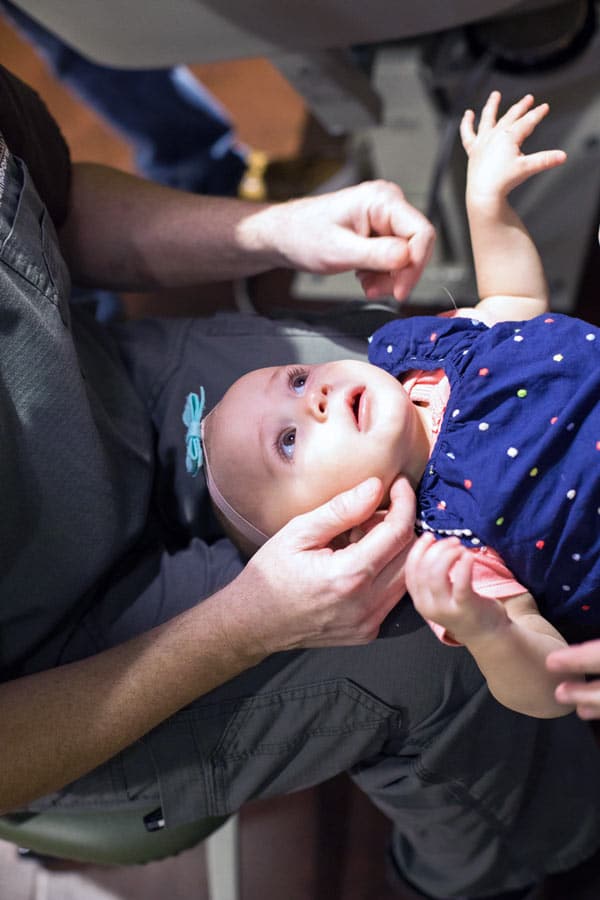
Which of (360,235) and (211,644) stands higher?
(360,235)

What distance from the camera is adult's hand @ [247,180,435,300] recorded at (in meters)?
0.97

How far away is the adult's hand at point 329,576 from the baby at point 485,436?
6 cm

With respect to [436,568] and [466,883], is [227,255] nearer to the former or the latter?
[436,568]

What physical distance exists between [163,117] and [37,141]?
3.33 feet

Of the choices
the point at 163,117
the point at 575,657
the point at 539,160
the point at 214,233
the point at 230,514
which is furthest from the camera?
the point at 163,117

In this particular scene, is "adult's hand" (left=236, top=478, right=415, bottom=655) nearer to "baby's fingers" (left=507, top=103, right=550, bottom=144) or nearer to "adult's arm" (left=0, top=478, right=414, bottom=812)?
"adult's arm" (left=0, top=478, right=414, bottom=812)

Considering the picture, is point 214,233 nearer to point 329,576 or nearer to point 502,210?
point 502,210

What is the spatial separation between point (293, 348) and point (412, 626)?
14.4 inches

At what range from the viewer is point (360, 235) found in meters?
1.02

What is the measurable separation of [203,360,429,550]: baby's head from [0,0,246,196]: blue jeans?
3.78ft

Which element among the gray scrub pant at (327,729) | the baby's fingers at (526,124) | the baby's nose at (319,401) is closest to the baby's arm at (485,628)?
the gray scrub pant at (327,729)

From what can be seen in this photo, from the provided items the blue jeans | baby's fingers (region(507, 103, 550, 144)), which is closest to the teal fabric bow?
baby's fingers (region(507, 103, 550, 144))

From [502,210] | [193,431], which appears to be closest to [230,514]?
[193,431]

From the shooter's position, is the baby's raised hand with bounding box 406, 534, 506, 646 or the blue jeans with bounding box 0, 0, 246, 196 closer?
the baby's raised hand with bounding box 406, 534, 506, 646
